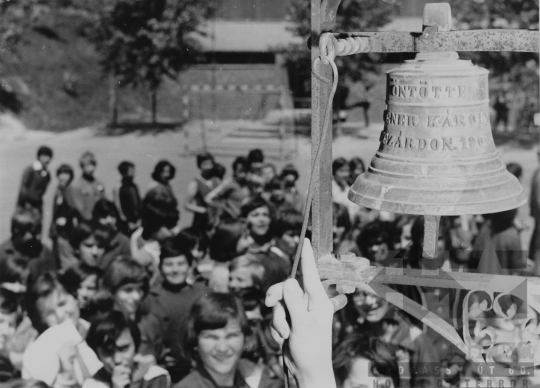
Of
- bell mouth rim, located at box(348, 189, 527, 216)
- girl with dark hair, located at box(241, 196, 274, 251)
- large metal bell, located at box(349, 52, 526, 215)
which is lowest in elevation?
girl with dark hair, located at box(241, 196, 274, 251)

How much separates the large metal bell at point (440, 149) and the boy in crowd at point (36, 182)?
4559 millimetres

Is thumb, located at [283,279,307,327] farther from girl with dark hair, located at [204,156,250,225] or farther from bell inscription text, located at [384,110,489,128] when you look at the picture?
girl with dark hair, located at [204,156,250,225]

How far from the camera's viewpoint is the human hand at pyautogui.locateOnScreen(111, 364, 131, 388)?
14.8ft

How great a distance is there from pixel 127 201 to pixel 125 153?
1226 mm

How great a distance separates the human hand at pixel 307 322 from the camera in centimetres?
197

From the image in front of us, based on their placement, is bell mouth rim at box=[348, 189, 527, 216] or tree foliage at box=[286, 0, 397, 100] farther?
tree foliage at box=[286, 0, 397, 100]

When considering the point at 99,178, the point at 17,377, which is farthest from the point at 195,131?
the point at 17,377

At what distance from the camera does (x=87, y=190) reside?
629 centimetres

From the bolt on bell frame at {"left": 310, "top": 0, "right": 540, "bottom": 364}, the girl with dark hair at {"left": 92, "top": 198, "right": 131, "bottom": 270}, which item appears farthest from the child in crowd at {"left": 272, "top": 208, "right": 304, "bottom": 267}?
the bolt on bell frame at {"left": 310, "top": 0, "right": 540, "bottom": 364}

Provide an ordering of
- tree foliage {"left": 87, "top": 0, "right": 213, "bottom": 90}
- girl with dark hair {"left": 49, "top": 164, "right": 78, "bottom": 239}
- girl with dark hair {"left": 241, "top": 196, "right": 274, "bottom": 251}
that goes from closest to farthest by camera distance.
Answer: girl with dark hair {"left": 241, "top": 196, "right": 274, "bottom": 251}, girl with dark hair {"left": 49, "top": 164, "right": 78, "bottom": 239}, tree foliage {"left": 87, "top": 0, "right": 213, "bottom": 90}

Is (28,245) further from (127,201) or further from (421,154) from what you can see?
(421,154)

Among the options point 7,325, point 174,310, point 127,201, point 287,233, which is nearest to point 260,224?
point 287,233

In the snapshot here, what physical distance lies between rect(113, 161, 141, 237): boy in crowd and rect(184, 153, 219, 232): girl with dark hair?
0.39 meters

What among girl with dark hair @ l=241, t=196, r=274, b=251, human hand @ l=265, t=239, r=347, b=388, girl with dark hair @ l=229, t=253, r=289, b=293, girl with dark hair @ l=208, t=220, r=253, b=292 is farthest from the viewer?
girl with dark hair @ l=241, t=196, r=274, b=251
